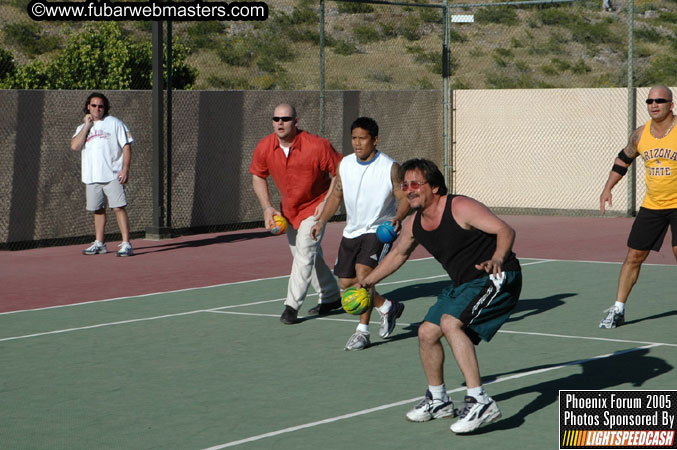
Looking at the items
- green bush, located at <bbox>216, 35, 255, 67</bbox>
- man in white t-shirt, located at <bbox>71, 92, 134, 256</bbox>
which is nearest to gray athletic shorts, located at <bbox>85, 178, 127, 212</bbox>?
man in white t-shirt, located at <bbox>71, 92, 134, 256</bbox>

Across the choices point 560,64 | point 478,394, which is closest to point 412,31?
point 560,64

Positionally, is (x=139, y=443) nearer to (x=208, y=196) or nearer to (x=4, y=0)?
(x=208, y=196)

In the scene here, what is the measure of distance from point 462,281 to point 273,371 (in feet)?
6.92

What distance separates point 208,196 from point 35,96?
357 centimetres

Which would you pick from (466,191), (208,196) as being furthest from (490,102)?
(208,196)

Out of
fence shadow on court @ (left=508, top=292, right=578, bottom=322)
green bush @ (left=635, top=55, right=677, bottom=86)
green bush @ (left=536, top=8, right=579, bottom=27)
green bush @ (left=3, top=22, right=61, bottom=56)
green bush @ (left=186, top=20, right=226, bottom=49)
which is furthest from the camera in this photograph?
green bush @ (left=536, top=8, right=579, bottom=27)

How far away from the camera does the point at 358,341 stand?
953cm

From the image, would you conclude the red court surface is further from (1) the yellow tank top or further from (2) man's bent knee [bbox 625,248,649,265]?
(1) the yellow tank top

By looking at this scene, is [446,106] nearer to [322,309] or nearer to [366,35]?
[322,309]

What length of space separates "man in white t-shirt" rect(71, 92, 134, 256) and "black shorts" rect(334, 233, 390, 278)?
6203 mm

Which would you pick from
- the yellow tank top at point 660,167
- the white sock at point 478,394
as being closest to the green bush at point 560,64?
the yellow tank top at point 660,167

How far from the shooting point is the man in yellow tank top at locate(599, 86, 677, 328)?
1028 cm

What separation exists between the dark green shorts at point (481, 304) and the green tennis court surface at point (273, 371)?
1.94ft

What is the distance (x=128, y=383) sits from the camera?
8328mm
